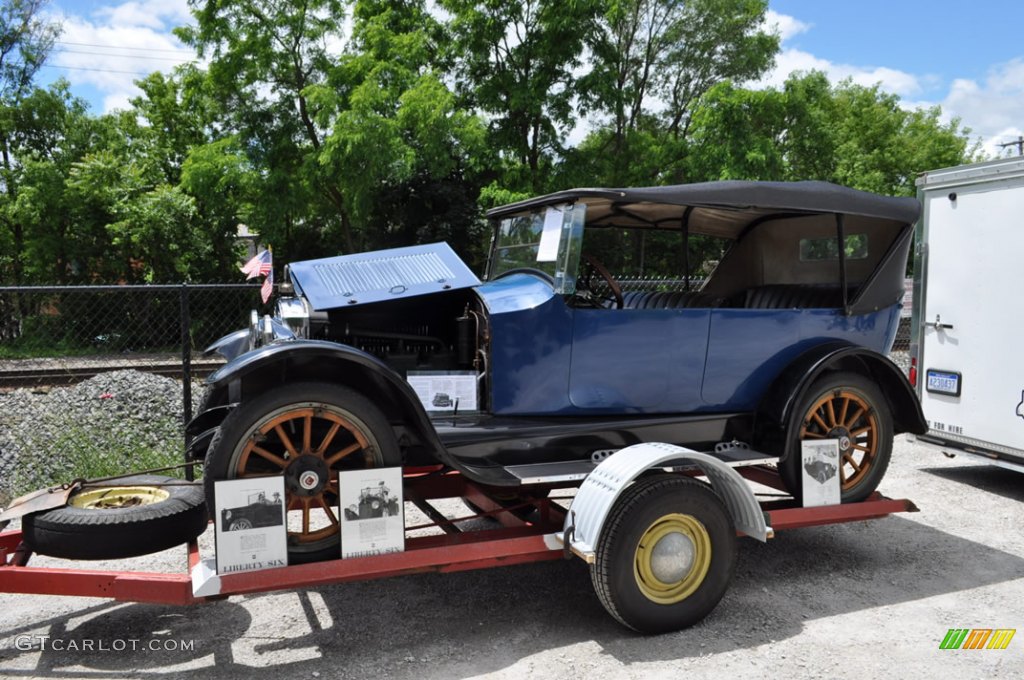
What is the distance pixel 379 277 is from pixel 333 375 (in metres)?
0.75

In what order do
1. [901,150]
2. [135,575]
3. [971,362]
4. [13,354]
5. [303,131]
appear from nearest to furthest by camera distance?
[135,575] → [971,362] → [13,354] → [303,131] → [901,150]

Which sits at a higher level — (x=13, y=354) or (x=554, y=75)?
(x=554, y=75)

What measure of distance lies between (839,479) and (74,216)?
17.1 metres

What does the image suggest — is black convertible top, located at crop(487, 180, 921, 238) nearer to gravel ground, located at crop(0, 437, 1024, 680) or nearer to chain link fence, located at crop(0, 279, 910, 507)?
chain link fence, located at crop(0, 279, 910, 507)

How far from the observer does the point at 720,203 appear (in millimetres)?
4105

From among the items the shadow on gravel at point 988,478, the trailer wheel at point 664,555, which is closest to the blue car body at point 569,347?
the trailer wheel at point 664,555

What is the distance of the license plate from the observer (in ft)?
20.8

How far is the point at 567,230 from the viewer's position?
413cm

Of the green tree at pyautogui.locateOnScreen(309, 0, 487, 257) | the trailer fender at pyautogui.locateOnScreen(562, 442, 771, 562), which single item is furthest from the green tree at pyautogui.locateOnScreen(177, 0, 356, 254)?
the trailer fender at pyautogui.locateOnScreen(562, 442, 771, 562)

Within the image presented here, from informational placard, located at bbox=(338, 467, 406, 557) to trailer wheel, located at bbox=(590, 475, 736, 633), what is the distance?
0.96m

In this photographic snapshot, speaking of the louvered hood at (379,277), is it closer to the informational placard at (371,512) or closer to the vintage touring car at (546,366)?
the vintage touring car at (546,366)

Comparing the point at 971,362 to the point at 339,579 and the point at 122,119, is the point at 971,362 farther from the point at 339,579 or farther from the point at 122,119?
the point at 122,119

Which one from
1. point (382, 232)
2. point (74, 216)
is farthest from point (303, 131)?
point (74, 216)

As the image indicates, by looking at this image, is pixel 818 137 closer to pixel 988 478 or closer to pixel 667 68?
pixel 667 68
